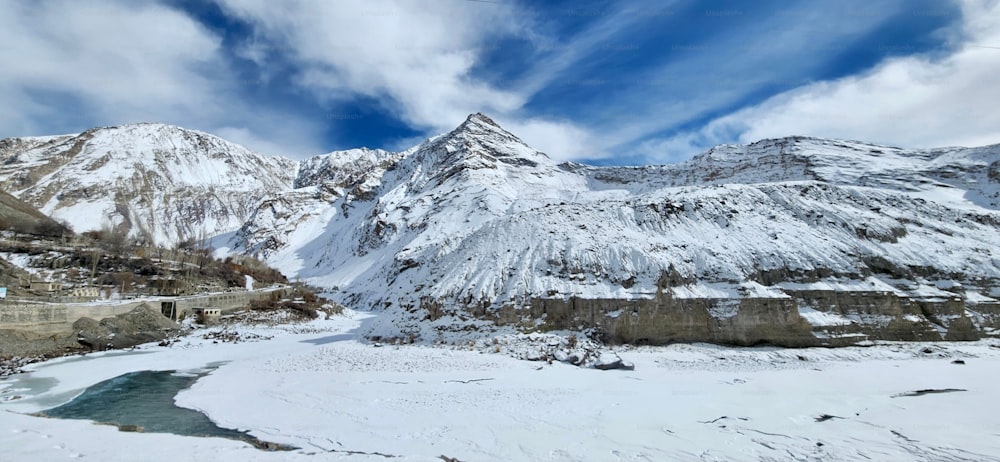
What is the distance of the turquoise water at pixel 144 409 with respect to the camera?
441 inches

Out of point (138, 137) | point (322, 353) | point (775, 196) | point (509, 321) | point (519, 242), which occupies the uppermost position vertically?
point (138, 137)

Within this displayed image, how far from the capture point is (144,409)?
13781 millimetres

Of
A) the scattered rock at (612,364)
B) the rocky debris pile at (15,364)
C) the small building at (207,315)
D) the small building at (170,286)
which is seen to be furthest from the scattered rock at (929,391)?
the small building at (170,286)

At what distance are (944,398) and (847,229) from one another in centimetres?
1899

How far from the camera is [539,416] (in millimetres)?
12188

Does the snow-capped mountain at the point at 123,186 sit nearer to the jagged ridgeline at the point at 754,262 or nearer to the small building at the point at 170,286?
the small building at the point at 170,286

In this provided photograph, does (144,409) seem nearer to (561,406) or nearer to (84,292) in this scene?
(561,406)

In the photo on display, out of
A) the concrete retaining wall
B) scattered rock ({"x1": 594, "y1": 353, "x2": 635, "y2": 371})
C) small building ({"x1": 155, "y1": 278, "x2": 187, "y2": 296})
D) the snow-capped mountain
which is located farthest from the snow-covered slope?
the snow-capped mountain

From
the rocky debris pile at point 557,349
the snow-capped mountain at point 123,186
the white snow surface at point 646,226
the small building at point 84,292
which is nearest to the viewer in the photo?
the rocky debris pile at point 557,349

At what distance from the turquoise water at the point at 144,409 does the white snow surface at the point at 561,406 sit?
0.53 m

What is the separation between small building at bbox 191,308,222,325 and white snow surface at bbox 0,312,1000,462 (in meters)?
18.5

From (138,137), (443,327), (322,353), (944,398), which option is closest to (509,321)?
(443,327)

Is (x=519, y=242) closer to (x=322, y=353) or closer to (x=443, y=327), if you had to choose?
(x=443, y=327)

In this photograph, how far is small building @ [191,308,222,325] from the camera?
1590 inches
